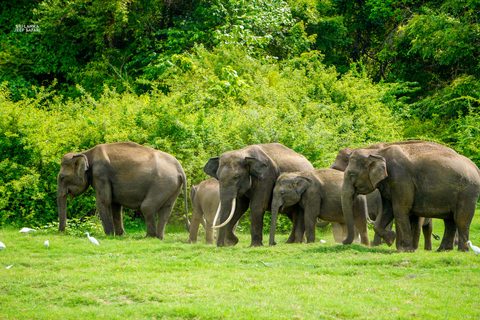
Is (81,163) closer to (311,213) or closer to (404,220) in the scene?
(311,213)

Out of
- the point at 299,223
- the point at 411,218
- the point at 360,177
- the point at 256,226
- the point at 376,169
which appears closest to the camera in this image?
the point at 376,169

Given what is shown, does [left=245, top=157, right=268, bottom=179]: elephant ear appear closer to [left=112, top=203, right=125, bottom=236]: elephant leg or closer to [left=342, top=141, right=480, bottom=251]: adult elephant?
[left=342, top=141, right=480, bottom=251]: adult elephant

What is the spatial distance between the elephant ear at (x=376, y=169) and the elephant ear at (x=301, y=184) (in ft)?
5.23

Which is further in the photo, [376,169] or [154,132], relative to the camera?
[154,132]

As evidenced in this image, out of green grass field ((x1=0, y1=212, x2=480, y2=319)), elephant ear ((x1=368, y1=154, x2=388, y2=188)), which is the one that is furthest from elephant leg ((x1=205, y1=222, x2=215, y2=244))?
elephant ear ((x1=368, y1=154, x2=388, y2=188))

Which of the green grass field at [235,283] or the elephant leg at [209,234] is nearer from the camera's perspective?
the green grass field at [235,283]

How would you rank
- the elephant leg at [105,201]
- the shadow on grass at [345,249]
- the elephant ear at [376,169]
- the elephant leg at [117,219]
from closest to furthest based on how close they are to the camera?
the shadow on grass at [345,249] < the elephant ear at [376,169] < the elephant leg at [105,201] < the elephant leg at [117,219]

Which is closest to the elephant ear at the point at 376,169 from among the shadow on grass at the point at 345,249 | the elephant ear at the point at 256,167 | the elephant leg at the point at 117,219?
the shadow on grass at the point at 345,249

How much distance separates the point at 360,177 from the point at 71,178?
21.8 feet

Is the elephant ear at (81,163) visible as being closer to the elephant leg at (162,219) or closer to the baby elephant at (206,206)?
the elephant leg at (162,219)

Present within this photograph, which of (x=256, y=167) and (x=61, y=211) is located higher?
(x=256, y=167)

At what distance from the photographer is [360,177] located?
38.1 feet

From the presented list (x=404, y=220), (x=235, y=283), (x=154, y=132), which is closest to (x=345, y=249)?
(x=404, y=220)

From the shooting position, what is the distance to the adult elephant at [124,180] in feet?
45.7
